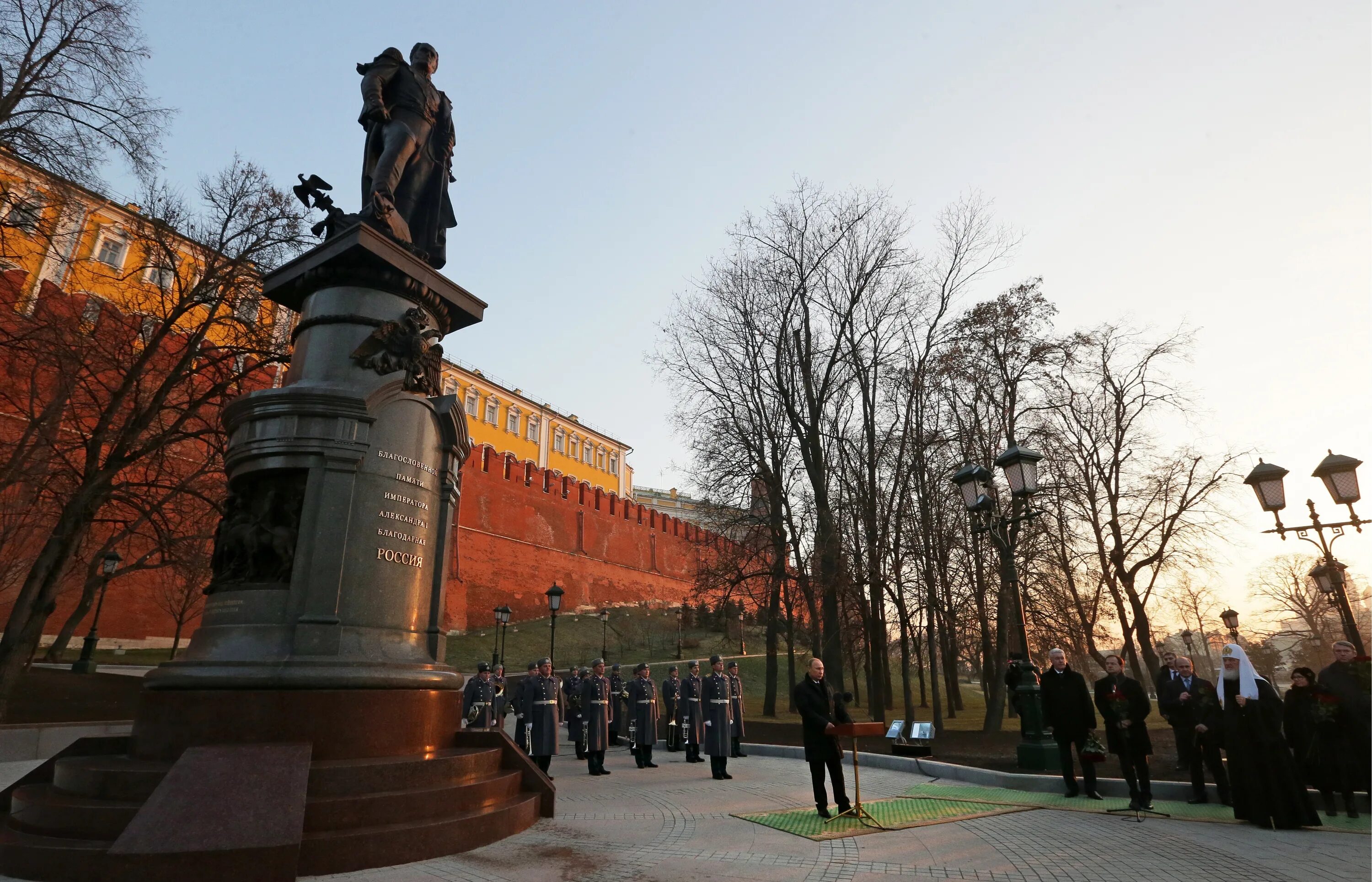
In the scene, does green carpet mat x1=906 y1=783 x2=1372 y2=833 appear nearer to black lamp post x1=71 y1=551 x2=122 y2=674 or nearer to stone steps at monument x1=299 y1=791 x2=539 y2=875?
stone steps at monument x1=299 y1=791 x2=539 y2=875

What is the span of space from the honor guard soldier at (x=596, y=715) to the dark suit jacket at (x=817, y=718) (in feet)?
14.9

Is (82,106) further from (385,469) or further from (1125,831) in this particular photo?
(1125,831)

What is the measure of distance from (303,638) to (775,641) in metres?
19.4

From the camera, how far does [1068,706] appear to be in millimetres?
8305

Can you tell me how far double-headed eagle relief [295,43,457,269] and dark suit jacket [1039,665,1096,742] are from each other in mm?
8734

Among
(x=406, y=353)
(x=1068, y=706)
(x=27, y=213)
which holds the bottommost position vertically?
(x=1068, y=706)

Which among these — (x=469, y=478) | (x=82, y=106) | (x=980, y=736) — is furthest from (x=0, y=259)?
(x=469, y=478)

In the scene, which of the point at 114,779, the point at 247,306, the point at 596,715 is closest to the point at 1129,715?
the point at 596,715

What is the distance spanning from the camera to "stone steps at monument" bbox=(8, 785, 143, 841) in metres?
4.71

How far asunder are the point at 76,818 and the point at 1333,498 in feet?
42.1

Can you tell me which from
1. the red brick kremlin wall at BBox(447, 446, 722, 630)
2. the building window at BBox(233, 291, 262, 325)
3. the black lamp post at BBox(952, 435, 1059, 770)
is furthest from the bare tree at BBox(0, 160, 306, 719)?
the red brick kremlin wall at BBox(447, 446, 722, 630)

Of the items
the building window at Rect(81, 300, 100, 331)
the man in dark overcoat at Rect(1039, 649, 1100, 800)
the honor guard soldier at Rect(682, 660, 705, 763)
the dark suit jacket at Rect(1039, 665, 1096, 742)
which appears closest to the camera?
the man in dark overcoat at Rect(1039, 649, 1100, 800)

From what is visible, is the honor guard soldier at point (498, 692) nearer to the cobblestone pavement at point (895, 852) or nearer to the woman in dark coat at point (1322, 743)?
the cobblestone pavement at point (895, 852)

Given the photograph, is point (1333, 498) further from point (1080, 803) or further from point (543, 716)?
point (543, 716)
